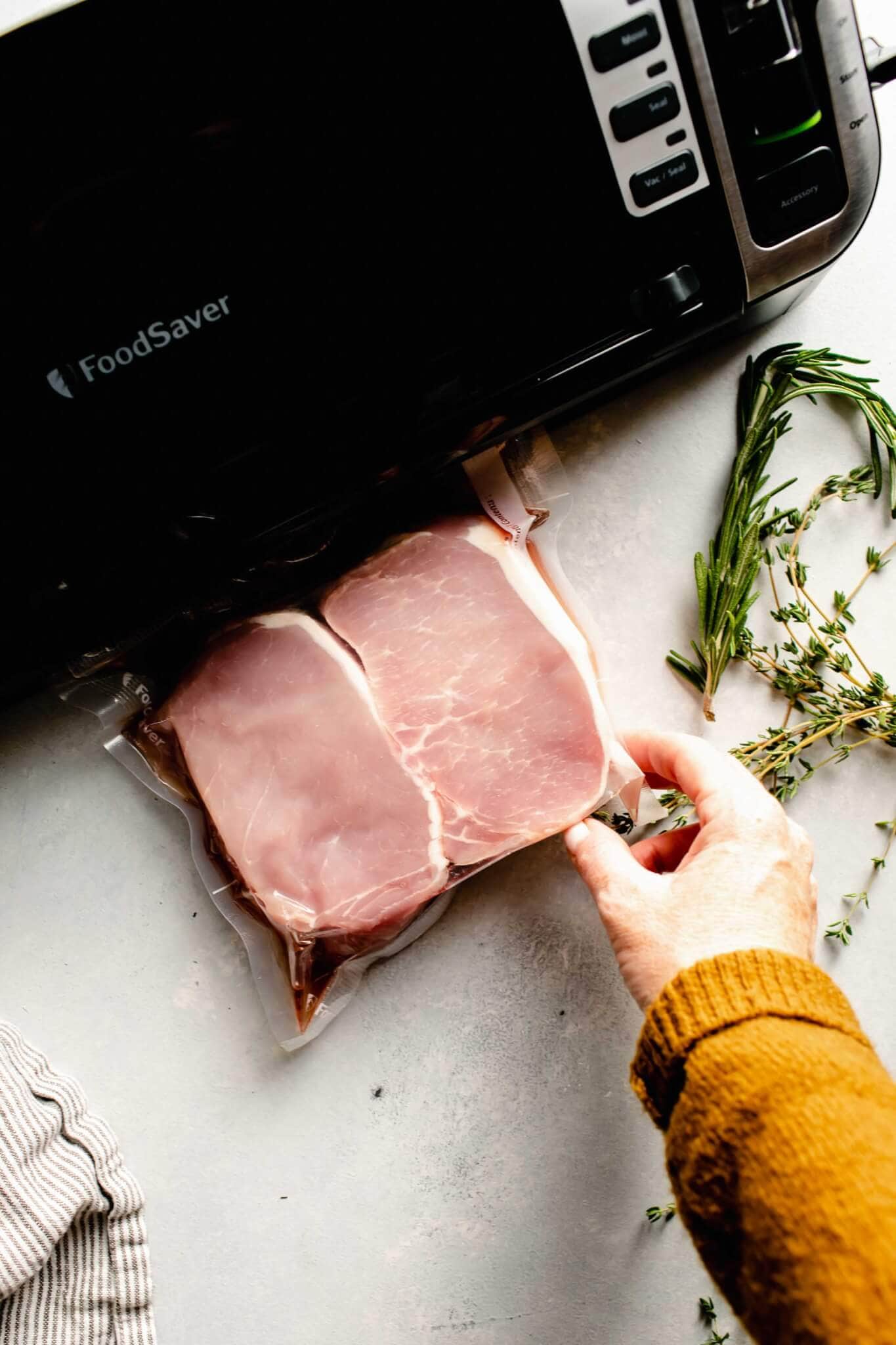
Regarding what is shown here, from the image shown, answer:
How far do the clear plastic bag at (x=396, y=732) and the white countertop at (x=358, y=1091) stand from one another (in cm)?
9

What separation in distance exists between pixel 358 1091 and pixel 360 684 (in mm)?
423

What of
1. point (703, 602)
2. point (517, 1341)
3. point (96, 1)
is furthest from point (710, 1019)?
point (96, 1)

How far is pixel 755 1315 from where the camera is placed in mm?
643

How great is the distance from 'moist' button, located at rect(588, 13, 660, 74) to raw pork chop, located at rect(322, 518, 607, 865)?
1.28ft

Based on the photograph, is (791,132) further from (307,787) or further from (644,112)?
(307,787)

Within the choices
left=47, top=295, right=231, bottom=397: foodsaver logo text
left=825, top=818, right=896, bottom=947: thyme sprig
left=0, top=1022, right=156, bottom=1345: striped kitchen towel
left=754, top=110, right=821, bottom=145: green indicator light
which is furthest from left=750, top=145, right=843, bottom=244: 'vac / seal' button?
left=0, top=1022, right=156, bottom=1345: striped kitchen towel

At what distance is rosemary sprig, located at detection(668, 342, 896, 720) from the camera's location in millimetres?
917

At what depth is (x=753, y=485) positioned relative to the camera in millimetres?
927

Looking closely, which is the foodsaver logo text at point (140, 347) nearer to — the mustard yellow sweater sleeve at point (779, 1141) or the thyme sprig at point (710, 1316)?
the mustard yellow sweater sleeve at point (779, 1141)

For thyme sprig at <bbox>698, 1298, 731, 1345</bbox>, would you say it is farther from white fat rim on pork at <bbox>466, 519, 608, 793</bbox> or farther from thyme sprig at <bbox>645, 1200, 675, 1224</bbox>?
white fat rim on pork at <bbox>466, 519, 608, 793</bbox>

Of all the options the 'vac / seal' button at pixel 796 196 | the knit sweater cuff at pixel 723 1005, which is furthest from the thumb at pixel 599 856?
the 'vac / seal' button at pixel 796 196

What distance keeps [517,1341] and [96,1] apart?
49.6 inches

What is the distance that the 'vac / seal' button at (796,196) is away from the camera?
772mm

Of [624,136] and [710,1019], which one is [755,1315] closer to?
[710,1019]
